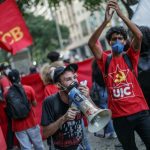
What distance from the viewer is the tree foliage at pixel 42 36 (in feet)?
170

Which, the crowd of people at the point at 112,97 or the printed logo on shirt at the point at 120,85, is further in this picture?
the printed logo on shirt at the point at 120,85

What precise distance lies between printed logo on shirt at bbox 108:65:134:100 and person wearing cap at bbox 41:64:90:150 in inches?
22.4

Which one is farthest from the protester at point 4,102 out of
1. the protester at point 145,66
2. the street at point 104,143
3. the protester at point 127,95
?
the protester at point 127,95

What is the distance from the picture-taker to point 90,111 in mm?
3211

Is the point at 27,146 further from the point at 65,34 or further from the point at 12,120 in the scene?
the point at 65,34

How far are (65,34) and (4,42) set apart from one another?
51.8 meters

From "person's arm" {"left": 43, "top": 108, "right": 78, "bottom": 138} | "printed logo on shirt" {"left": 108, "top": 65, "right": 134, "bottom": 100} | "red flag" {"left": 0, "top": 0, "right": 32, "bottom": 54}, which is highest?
"person's arm" {"left": 43, "top": 108, "right": 78, "bottom": 138}

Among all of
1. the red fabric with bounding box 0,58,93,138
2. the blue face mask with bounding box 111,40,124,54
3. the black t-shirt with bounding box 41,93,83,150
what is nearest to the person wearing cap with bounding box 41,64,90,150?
the black t-shirt with bounding box 41,93,83,150

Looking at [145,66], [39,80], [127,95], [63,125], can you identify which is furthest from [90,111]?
[39,80]

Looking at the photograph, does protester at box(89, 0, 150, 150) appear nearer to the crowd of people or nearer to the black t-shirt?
the crowd of people

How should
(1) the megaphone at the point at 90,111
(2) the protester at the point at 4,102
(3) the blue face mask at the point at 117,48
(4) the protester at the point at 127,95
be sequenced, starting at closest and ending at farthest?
Answer: (1) the megaphone at the point at 90,111 → (4) the protester at the point at 127,95 → (3) the blue face mask at the point at 117,48 → (2) the protester at the point at 4,102

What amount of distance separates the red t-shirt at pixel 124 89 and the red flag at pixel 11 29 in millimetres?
3765

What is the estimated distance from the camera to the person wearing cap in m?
3.78

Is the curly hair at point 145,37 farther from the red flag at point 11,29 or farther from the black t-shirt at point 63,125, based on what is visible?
the red flag at point 11,29
